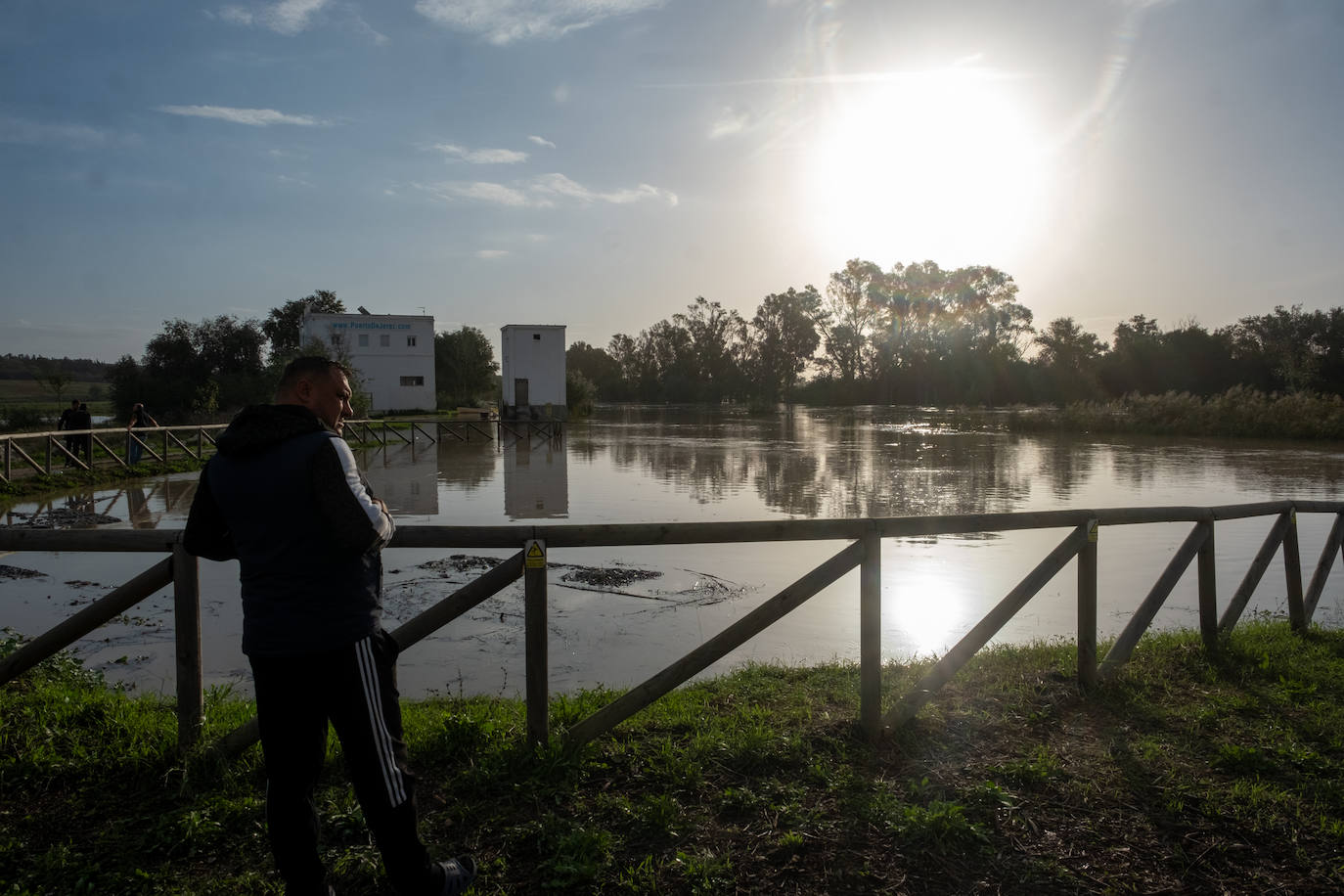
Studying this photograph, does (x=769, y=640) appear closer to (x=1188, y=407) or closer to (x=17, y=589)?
(x=17, y=589)

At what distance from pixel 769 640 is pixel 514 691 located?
8.13 feet

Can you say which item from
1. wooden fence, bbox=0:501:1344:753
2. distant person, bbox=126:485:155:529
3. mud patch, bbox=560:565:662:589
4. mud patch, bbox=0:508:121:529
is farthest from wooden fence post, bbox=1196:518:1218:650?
mud patch, bbox=0:508:121:529

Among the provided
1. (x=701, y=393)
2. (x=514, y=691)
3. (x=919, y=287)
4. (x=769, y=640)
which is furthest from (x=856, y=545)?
(x=701, y=393)

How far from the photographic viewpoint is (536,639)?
3.82 m

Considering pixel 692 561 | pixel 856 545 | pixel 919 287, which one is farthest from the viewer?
pixel 919 287

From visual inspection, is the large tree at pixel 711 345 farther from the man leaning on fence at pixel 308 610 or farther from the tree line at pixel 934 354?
the man leaning on fence at pixel 308 610

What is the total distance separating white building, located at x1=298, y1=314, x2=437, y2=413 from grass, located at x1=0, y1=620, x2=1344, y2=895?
5123 cm

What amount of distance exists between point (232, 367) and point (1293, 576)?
6785cm

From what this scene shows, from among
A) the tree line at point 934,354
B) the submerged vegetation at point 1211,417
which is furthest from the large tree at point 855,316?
the submerged vegetation at point 1211,417

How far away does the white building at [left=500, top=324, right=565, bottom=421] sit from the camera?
51.8 meters

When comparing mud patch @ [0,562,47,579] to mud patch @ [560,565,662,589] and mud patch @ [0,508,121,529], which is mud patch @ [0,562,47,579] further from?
mud patch @ [560,565,662,589]

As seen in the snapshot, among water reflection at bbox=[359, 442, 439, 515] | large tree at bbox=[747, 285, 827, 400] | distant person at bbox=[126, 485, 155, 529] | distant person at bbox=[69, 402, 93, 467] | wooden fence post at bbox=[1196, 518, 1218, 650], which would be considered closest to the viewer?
wooden fence post at bbox=[1196, 518, 1218, 650]

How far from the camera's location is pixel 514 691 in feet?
19.0

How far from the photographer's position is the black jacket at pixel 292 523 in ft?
7.98
